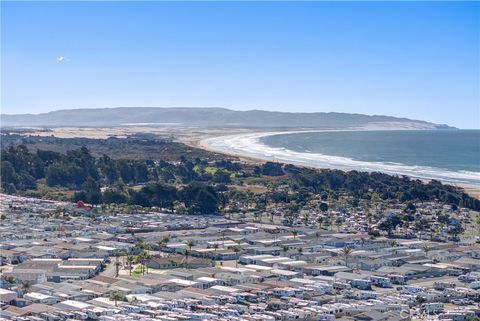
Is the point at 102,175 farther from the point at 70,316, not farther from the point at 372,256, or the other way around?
the point at 70,316

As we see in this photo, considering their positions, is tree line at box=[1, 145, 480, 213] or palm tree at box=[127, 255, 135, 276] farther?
tree line at box=[1, 145, 480, 213]

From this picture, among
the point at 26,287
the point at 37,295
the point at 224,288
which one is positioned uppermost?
the point at 224,288

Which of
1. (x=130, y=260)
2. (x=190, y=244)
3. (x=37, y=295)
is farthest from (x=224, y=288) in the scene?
(x=190, y=244)

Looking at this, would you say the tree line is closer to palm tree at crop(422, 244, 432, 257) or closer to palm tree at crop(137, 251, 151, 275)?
palm tree at crop(422, 244, 432, 257)

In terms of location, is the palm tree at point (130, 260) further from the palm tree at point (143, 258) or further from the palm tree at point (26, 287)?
the palm tree at point (26, 287)

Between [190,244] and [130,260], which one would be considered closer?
[130,260]

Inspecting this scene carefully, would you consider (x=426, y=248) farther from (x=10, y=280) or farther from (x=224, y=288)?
(x=10, y=280)

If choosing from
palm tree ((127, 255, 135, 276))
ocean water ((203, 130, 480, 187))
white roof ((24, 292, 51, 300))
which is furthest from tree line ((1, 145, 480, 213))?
white roof ((24, 292, 51, 300))

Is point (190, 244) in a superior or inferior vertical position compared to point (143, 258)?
superior

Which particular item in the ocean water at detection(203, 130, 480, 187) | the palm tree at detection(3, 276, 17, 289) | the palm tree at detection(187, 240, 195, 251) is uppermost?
the ocean water at detection(203, 130, 480, 187)

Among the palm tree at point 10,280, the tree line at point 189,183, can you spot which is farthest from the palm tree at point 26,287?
the tree line at point 189,183

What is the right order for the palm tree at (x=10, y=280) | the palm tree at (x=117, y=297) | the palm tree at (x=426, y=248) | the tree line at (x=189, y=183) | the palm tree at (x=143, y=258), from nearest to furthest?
the palm tree at (x=117, y=297) < the palm tree at (x=10, y=280) < the palm tree at (x=143, y=258) < the palm tree at (x=426, y=248) < the tree line at (x=189, y=183)

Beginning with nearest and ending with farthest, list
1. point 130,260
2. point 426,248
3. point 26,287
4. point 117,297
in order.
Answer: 1. point 117,297
2. point 26,287
3. point 130,260
4. point 426,248
